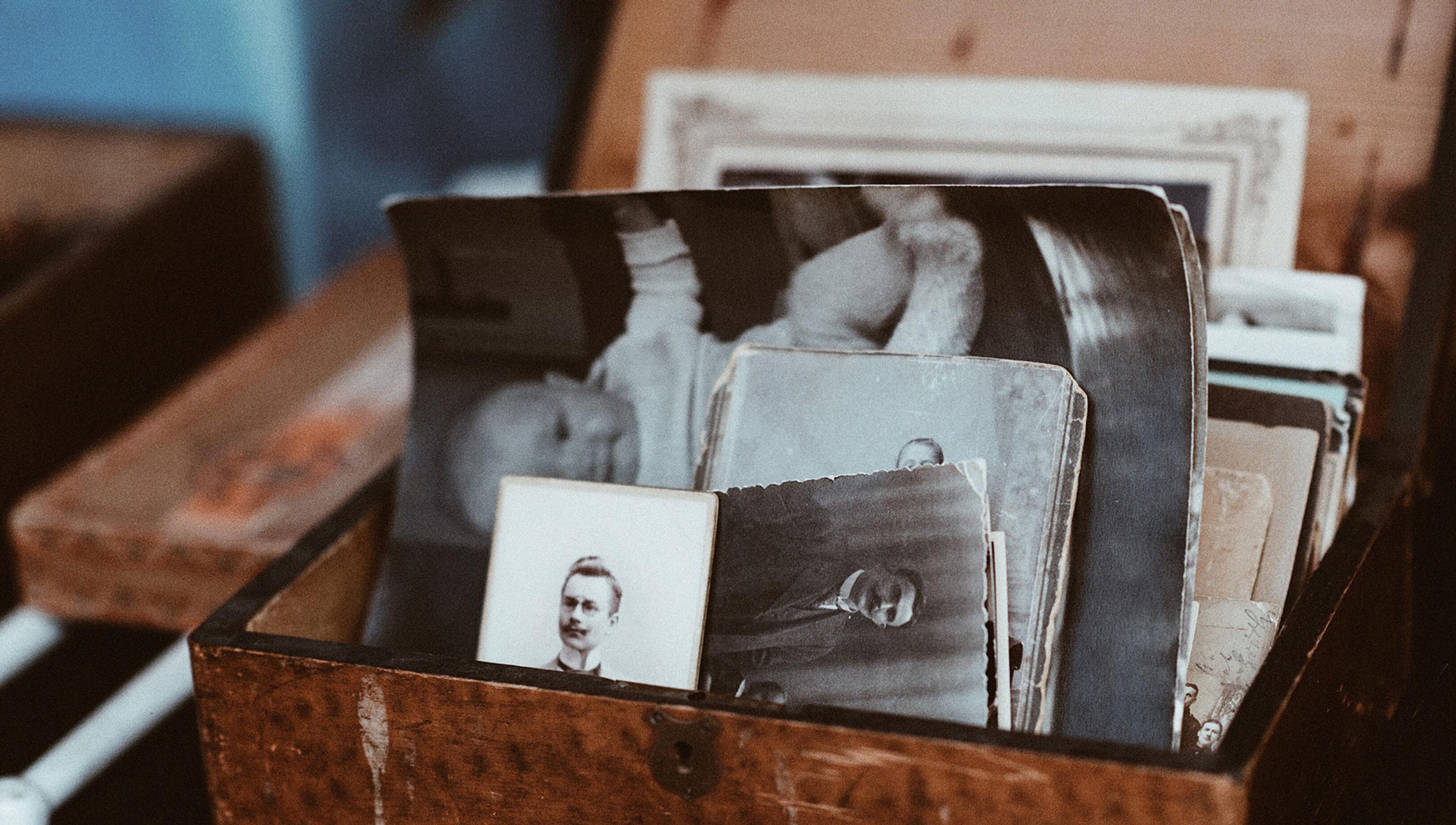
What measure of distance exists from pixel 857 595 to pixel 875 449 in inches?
3.2

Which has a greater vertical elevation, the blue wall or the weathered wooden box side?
the blue wall

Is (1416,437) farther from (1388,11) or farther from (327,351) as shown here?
(327,351)

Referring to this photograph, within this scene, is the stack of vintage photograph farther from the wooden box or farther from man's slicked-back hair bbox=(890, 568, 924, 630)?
the wooden box

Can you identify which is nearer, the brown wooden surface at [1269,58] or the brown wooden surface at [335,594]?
the brown wooden surface at [335,594]

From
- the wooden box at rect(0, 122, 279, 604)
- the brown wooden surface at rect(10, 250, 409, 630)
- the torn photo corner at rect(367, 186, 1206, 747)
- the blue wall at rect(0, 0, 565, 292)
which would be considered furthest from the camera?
the blue wall at rect(0, 0, 565, 292)

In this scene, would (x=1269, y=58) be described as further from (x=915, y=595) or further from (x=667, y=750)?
(x=667, y=750)

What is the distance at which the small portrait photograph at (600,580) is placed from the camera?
0.61 metres

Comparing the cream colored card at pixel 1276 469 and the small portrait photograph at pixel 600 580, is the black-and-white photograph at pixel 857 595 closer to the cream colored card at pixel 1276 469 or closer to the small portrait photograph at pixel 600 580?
the small portrait photograph at pixel 600 580

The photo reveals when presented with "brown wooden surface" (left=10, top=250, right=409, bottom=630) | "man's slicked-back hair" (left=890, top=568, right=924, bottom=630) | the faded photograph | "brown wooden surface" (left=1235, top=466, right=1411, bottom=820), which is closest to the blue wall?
"brown wooden surface" (left=10, top=250, right=409, bottom=630)

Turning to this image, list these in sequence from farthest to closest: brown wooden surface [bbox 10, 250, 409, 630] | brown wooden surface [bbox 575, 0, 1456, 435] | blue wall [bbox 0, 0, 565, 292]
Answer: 1. blue wall [bbox 0, 0, 565, 292]
2. brown wooden surface [bbox 10, 250, 409, 630]
3. brown wooden surface [bbox 575, 0, 1456, 435]

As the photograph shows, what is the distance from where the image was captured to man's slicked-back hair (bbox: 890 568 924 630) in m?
0.58

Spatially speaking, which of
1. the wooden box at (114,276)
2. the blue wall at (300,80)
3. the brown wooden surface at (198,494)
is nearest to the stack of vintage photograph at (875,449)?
the brown wooden surface at (198,494)

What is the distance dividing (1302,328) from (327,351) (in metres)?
0.95

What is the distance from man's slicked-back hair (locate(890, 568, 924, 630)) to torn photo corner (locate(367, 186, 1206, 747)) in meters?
0.05
